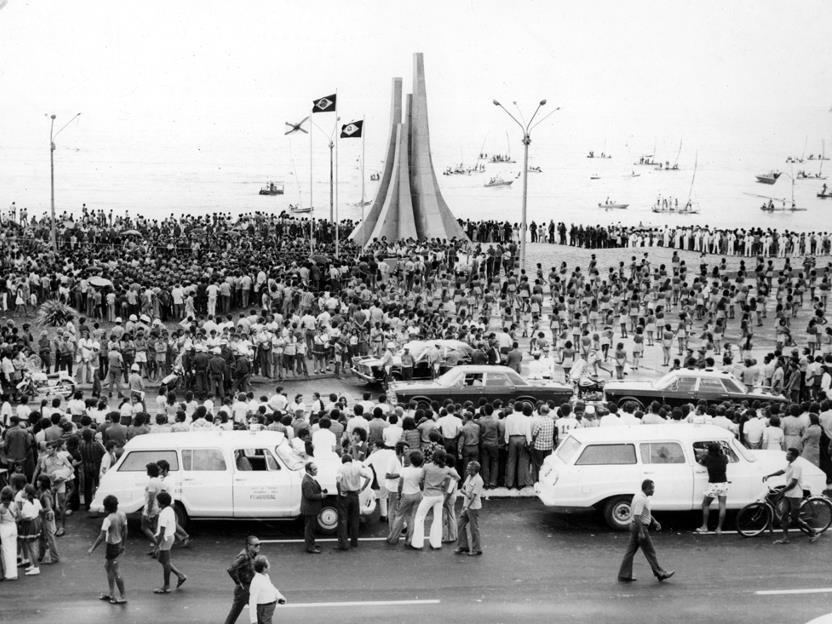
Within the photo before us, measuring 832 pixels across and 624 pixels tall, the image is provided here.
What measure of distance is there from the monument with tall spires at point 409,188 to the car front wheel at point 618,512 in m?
37.3

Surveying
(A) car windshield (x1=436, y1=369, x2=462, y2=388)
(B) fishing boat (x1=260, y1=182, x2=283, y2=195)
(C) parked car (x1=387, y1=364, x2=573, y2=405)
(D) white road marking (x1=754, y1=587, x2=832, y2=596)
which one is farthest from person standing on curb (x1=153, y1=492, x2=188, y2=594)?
(B) fishing boat (x1=260, y1=182, x2=283, y2=195)

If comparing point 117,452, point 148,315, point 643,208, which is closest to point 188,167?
point 643,208

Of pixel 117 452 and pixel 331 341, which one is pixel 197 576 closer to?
pixel 117 452

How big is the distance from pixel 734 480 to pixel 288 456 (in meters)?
6.70

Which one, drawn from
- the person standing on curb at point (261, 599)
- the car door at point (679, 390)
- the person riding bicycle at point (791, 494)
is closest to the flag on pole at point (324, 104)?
the car door at point (679, 390)

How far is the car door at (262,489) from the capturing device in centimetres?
1548

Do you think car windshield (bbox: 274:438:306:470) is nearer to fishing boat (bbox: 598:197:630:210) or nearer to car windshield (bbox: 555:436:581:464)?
→ car windshield (bbox: 555:436:581:464)

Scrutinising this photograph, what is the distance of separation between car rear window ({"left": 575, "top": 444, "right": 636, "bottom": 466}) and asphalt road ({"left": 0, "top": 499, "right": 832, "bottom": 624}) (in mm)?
1143

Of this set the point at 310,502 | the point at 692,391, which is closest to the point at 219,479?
the point at 310,502

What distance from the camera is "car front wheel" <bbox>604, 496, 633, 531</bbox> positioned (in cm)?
1588

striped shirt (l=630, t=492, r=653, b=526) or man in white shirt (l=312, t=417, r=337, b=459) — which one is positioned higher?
man in white shirt (l=312, t=417, r=337, b=459)

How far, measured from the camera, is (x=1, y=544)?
13.9 m

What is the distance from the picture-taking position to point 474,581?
1398cm

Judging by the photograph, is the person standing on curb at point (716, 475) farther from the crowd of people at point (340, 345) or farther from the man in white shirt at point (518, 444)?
the man in white shirt at point (518, 444)
